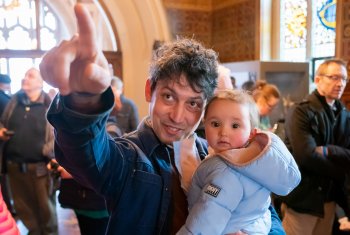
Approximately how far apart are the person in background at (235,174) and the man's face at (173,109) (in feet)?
0.50

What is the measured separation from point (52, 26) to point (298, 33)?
702cm

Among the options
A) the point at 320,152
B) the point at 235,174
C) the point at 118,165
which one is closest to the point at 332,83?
the point at 320,152

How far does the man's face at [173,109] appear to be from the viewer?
1172 mm

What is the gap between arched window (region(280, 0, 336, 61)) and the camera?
605cm

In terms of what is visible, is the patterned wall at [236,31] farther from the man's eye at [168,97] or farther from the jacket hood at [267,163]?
the man's eye at [168,97]

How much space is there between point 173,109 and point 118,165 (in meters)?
0.25

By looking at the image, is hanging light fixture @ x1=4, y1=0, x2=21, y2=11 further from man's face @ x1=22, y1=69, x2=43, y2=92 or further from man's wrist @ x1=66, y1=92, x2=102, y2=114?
man's wrist @ x1=66, y1=92, x2=102, y2=114

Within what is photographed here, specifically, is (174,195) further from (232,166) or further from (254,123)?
(254,123)

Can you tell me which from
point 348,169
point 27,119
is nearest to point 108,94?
point 348,169

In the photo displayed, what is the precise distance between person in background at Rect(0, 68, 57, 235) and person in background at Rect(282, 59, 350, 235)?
218 cm

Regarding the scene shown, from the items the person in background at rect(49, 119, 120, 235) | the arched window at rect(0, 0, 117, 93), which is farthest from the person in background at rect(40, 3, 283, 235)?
the arched window at rect(0, 0, 117, 93)

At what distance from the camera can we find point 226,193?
1.23 metres

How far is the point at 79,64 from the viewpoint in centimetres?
76

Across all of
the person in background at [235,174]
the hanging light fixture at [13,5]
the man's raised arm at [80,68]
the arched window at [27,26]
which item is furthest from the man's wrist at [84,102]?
the hanging light fixture at [13,5]
